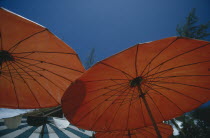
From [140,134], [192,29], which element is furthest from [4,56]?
[192,29]

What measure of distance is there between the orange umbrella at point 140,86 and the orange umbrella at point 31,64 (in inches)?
24.5

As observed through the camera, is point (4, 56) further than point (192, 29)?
No

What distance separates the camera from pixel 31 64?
2711 mm

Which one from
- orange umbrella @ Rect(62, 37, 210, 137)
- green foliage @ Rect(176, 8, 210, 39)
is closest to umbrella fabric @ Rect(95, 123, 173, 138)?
orange umbrella @ Rect(62, 37, 210, 137)

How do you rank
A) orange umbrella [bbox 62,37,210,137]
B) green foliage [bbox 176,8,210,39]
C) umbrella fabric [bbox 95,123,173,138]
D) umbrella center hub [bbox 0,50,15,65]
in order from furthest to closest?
1. green foliage [bbox 176,8,210,39]
2. umbrella fabric [bbox 95,123,173,138]
3. umbrella center hub [bbox 0,50,15,65]
4. orange umbrella [bbox 62,37,210,137]

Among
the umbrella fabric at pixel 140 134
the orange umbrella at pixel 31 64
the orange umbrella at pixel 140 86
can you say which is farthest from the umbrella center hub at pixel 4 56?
the umbrella fabric at pixel 140 134

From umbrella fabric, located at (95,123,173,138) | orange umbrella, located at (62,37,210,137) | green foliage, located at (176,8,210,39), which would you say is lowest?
umbrella fabric, located at (95,123,173,138)

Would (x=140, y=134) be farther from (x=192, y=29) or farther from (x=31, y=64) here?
(x=192, y=29)

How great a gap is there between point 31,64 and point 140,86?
249 centimetres

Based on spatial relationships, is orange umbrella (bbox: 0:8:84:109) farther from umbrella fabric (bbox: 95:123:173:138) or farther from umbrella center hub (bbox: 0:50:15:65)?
umbrella fabric (bbox: 95:123:173:138)

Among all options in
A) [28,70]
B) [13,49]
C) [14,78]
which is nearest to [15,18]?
[13,49]

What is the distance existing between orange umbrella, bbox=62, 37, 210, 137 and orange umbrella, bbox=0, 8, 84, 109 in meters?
0.62

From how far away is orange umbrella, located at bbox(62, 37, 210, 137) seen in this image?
74.8 inches

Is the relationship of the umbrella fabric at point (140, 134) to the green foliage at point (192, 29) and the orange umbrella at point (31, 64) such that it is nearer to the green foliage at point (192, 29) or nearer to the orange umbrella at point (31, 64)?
the orange umbrella at point (31, 64)
